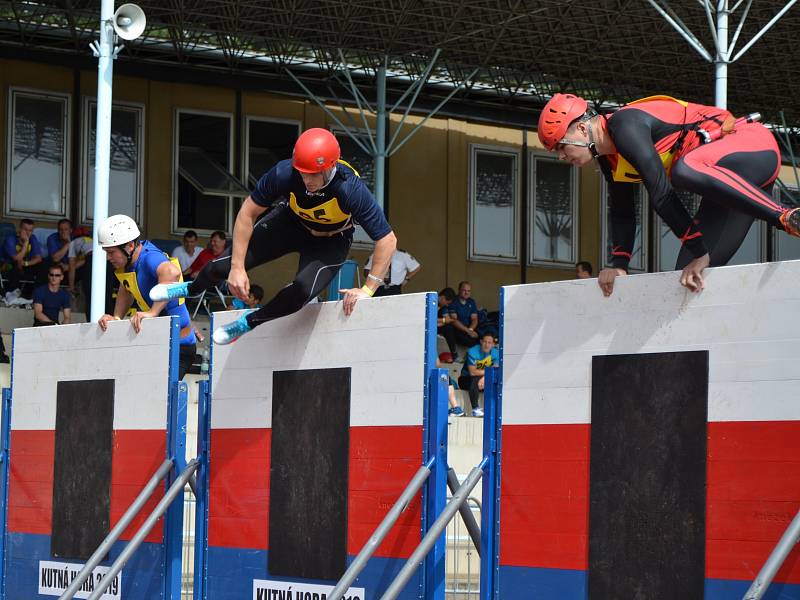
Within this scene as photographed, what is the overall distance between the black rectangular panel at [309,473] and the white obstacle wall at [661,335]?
114 cm

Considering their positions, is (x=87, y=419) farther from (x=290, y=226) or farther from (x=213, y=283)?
(x=290, y=226)

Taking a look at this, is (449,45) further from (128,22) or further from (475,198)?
(128,22)

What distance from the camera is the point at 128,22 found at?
1358 cm

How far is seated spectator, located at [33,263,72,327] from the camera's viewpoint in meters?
17.7

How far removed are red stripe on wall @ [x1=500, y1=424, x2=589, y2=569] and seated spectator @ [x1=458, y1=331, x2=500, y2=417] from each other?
36.9 ft

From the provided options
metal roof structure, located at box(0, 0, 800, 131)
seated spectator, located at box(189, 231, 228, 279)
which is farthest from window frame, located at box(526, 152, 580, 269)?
seated spectator, located at box(189, 231, 228, 279)

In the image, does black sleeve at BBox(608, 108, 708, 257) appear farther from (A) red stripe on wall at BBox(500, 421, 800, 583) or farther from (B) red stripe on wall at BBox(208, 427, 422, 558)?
(B) red stripe on wall at BBox(208, 427, 422, 558)

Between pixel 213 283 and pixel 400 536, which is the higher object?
pixel 213 283

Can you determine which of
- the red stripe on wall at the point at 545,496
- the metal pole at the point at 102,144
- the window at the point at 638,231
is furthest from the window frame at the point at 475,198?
the red stripe on wall at the point at 545,496

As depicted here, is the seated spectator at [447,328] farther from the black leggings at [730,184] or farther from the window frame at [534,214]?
the black leggings at [730,184]

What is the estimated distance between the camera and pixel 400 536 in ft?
22.6

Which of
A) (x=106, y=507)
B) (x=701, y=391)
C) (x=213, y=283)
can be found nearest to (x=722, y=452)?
(x=701, y=391)

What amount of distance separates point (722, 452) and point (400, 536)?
1874mm

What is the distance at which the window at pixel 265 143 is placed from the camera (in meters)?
25.2
